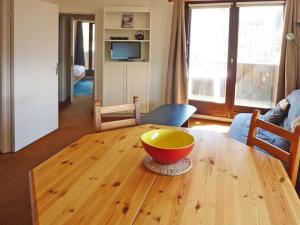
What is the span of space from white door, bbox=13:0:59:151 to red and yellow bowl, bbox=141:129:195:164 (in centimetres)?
255

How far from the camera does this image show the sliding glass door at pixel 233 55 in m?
4.89

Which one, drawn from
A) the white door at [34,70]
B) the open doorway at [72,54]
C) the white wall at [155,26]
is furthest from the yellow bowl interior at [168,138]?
the open doorway at [72,54]

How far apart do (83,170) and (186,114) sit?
2508 millimetres

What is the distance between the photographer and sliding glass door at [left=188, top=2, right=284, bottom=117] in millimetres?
4895

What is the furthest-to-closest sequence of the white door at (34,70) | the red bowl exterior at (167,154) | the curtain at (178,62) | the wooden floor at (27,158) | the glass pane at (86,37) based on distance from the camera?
the glass pane at (86,37) → the curtain at (178,62) → the white door at (34,70) → the wooden floor at (27,158) → the red bowl exterior at (167,154)

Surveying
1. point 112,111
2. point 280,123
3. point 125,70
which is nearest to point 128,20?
point 125,70

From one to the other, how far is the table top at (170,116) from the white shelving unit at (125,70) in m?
1.33

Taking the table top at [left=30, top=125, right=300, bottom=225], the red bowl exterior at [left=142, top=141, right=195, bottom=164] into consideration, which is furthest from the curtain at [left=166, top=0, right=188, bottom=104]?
the red bowl exterior at [left=142, top=141, right=195, bottom=164]

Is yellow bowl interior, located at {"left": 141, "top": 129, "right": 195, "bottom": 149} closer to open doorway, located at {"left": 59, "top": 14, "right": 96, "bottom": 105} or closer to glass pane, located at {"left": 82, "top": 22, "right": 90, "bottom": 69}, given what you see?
open doorway, located at {"left": 59, "top": 14, "right": 96, "bottom": 105}

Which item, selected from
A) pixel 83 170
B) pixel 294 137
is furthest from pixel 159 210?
pixel 294 137

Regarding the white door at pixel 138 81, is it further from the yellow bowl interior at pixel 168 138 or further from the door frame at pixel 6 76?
the yellow bowl interior at pixel 168 138

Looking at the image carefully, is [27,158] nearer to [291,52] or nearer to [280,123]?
[280,123]

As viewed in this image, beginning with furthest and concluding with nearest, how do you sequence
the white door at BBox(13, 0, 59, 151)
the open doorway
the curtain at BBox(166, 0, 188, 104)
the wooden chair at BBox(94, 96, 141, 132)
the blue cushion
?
1. the open doorway
2. the curtain at BBox(166, 0, 188, 104)
3. the white door at BBox(13, 0, 59, 151)
4. the blue cushion
5. the wooden chair at BBox(94, 96, 141, 132)

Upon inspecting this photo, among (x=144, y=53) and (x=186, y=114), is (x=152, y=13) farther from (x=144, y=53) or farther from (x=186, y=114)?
(x=186, y=114)
